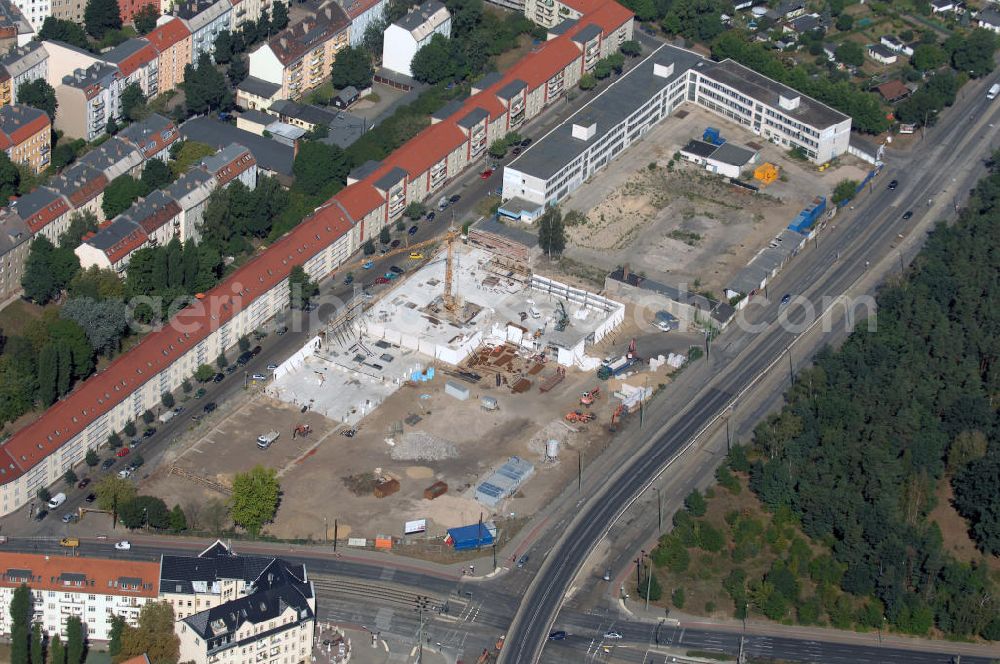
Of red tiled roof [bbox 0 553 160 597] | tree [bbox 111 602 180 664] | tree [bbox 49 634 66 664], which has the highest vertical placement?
red tiled roof [bbox 0 553 160 597]

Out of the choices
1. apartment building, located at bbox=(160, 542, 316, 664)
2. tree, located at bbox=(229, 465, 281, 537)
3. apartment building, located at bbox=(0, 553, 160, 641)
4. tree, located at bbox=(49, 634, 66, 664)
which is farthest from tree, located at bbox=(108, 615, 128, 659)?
tree, located at bbox=(229, 465, 281, 537)

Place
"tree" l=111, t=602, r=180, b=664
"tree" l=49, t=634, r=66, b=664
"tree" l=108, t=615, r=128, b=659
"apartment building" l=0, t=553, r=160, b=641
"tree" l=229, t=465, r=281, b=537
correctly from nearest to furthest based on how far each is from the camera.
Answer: "tree" l=49, t=634, r=66, b=664 → "tree" l=111, t=602, r=180, b=664 → "tree" l=108, t=615, r=128, b=659 → "apartment building" l=0, t=553, r=160, b=641 → "tree" l=229, t=465, r=281, b=537

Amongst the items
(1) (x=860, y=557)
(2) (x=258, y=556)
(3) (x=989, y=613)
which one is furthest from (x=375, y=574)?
(3) (x=989, y=613)

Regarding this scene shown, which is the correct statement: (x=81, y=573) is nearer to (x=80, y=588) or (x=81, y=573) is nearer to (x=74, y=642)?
(x=80, y=588)

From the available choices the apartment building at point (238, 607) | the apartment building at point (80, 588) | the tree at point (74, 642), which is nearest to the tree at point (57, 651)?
the tree at point (74, 642)

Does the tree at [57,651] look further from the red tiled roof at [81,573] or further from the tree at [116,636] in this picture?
the red tiled roof at [81,573]

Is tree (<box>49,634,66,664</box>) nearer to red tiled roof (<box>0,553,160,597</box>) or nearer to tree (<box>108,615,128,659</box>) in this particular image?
tree (<box>108,615,128,659</box>)

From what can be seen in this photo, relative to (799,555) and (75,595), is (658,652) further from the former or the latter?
(75,595)
